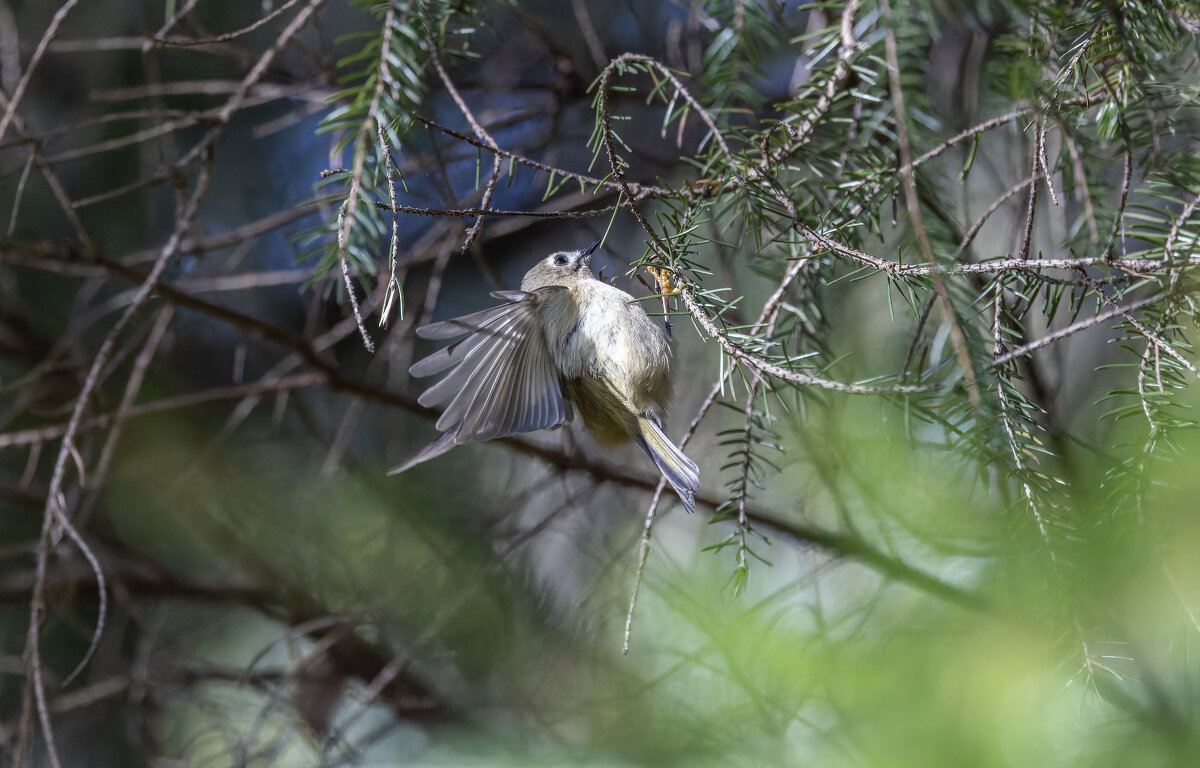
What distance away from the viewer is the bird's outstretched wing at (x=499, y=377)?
0.89 m

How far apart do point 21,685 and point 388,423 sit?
0.96 m

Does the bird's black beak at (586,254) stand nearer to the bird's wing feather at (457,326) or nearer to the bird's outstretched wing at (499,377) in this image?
the bird's outstretched wing at (499,377)

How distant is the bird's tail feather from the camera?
0.95m

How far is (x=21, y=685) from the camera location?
5.96 ft

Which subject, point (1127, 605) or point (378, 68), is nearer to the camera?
point (1127, 605)

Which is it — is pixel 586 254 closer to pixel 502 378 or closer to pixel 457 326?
pixel 502 378

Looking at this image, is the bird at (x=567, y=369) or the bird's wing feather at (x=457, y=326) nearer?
the bird's wing feather at (x=457, y=326)

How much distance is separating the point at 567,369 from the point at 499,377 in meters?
0.17

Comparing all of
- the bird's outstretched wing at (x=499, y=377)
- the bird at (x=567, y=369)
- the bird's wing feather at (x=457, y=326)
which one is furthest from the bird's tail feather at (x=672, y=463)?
the bird's wing feather at (x=457, y=326)

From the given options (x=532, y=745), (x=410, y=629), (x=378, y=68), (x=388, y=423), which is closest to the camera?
(x=378, y=68)

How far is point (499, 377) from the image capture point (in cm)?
102

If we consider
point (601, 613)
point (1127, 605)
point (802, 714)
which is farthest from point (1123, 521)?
point (601, 613)

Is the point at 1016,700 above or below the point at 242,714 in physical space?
above

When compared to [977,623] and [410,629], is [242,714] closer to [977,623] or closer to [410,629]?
[410,629]
